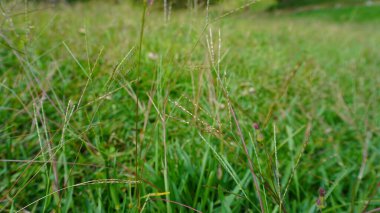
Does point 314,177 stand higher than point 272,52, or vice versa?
point 272,52

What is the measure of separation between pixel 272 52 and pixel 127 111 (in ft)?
5.63

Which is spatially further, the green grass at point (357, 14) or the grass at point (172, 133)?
the green grass at point (357, 14)

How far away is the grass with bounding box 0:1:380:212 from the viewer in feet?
2.81

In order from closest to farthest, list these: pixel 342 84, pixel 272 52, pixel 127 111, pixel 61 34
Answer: pixel 127 111 → pixel 61 34 → pixel 342 84 → pixel 272 52

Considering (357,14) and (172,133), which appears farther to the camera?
(357,14)

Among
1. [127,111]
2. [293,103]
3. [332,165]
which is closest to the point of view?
[332,165]

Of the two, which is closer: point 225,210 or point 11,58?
point 225,210

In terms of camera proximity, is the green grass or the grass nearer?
the grass

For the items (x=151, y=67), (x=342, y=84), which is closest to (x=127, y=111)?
(x=151, y=67)

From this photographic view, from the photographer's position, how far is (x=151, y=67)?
1905mm

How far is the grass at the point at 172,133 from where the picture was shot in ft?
2.81

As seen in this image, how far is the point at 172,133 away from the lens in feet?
4.35

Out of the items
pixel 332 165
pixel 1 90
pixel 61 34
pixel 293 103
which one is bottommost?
pixel 332 165

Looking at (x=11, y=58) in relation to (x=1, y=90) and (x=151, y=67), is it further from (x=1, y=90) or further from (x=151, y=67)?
(x=151, y=67)
